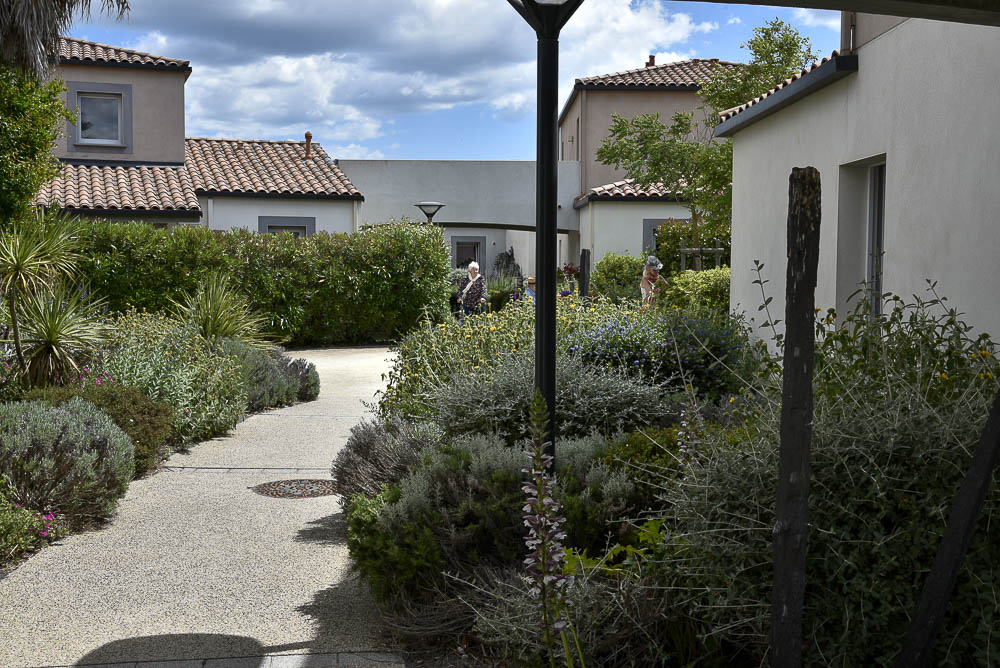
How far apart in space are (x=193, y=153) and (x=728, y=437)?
24.7m

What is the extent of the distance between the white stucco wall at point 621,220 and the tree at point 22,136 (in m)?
16.4

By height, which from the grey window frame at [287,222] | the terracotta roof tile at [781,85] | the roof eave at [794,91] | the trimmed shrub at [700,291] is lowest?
the trimmed shrub at [700,291]

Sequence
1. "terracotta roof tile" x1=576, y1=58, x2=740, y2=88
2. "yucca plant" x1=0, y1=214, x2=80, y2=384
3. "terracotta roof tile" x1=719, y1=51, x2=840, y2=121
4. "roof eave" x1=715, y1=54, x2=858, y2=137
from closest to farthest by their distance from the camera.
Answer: "roof eave" x1=715, y1=54, x2=858, y2=137 → "terracotta roof tile" x1=719, y1=51, x2=840, y2=121 → "yucca plant" x1=0, y1=214, x2=80, y2=384 → "terracotta roof tile" x1=576, y1=58, x2=740, y2=88

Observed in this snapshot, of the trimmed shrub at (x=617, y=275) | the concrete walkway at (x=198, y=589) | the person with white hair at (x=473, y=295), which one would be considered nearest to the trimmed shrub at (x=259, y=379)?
the concrete walkway at (x=198, y=589)

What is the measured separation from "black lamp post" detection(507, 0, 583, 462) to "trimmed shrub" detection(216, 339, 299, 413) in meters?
7.03

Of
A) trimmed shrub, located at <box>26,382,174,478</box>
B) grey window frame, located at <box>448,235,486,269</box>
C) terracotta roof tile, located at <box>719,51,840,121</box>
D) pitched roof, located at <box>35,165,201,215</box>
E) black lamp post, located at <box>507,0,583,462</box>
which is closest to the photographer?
black lamp post, located at <box>507,0,583,462</box>

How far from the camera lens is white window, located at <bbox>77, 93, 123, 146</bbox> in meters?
22.9

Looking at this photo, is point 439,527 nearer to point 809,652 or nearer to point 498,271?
point 809,652

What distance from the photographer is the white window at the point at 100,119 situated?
75.2 ft

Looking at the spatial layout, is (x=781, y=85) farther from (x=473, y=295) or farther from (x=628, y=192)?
(x=628, y=192)

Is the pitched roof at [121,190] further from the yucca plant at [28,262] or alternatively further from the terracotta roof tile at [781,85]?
the terracotta roof tile at [781,85]

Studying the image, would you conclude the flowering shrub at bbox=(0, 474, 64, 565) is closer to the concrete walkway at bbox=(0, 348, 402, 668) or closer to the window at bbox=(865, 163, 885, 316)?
the concrete walkway at bbox=(0, 348, 402, 668)

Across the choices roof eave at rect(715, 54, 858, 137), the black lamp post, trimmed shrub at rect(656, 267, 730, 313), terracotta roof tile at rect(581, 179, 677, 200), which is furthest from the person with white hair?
the black lamp post

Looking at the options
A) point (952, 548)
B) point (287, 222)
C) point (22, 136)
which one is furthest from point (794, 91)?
point (287, 222)
